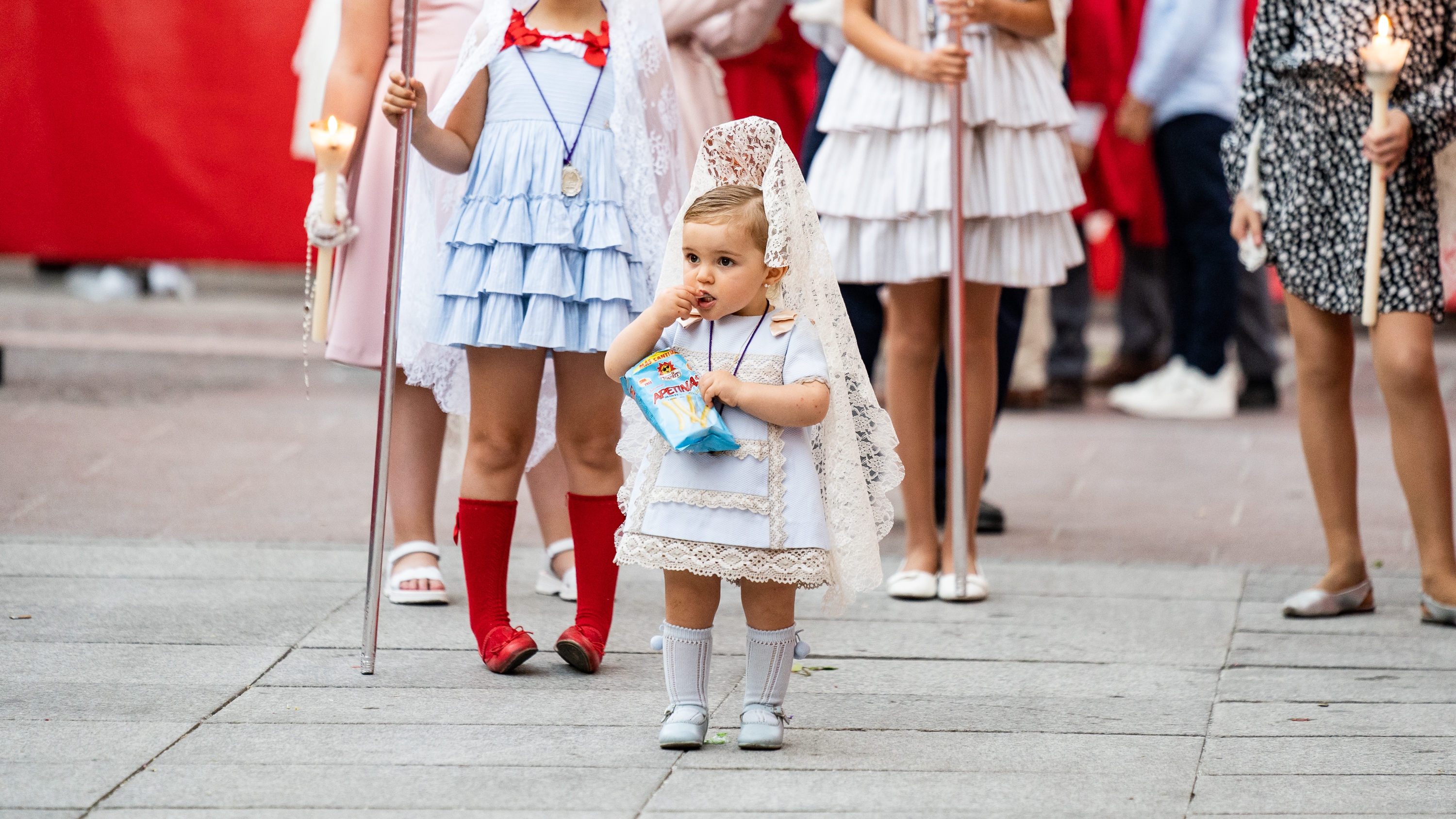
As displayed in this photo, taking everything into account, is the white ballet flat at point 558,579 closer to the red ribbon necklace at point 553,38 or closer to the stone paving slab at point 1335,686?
the red ribbon necklace at point 553,38

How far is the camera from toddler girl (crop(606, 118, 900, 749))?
3.07m

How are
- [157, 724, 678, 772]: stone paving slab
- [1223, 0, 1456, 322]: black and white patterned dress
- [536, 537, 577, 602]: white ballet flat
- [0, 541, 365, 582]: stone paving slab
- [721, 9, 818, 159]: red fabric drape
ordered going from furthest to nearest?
[721, 9, 818, 159]: red fabric drape, [0, 541, 365, 582]: stone paving slab, [536, 537, 577, 602]: white ballet flat, [1223, 0, 1456, 322]: black and white patterned dress, [157, 724, 678, 772]: stone paving slab

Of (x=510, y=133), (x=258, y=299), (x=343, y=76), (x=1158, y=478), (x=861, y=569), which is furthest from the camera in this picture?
(x=258, y=299)

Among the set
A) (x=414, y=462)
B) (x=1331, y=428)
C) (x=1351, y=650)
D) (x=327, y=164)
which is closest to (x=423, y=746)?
(x=327, y=164)

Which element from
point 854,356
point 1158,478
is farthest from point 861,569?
point 1158,478

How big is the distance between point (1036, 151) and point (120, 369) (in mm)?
5719

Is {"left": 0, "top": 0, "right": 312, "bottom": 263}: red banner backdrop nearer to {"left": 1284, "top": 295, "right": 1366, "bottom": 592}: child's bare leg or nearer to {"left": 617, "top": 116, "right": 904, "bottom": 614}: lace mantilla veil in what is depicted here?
{"left": 1284, "top": 295, "right": 1366, "bottom": 592}: child's bare leg

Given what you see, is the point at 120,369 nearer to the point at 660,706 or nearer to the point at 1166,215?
the point at 1166,215

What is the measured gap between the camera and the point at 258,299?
13242 millimetres

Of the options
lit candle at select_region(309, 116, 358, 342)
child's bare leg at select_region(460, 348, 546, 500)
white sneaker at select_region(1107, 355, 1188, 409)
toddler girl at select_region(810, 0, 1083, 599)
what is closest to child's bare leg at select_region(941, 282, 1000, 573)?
toddler girl at select_region(810, 0, 1083, 599)

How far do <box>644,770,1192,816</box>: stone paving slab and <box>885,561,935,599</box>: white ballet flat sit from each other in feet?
4.67

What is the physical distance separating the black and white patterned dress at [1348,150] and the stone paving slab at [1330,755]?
1290 mm

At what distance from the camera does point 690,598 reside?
10.4 ft

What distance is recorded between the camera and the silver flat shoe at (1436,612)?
4141 mm
